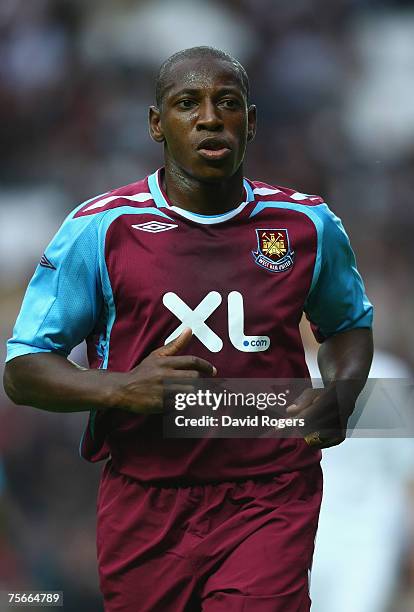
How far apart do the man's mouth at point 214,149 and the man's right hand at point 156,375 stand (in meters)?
0.54

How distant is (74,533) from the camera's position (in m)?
6.09

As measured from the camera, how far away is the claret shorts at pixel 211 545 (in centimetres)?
312

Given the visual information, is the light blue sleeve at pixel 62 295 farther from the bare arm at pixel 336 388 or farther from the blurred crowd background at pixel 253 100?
the blurred crowd background at pixel 253 100

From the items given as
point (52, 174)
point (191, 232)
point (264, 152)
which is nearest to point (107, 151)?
point (52, 174)

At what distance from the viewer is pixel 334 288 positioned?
357 cm

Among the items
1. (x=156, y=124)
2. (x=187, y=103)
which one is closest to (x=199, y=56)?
(x=187, y=103)

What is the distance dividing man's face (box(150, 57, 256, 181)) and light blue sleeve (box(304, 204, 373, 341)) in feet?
1.18

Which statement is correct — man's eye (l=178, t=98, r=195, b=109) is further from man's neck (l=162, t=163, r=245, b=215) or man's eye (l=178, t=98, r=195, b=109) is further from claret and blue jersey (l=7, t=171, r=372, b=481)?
claret and blue jersey (l=7, t=171, r=372, b=481)

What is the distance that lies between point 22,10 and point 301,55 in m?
1.82

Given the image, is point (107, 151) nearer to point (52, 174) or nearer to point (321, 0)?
point (52, 174)

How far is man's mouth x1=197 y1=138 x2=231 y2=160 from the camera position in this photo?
331 cm

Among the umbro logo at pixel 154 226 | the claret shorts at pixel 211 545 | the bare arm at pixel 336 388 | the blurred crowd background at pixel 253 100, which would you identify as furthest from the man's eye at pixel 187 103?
the blurred crowd background at pixel 253 100

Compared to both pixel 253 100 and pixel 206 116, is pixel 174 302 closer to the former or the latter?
pixel 206 116

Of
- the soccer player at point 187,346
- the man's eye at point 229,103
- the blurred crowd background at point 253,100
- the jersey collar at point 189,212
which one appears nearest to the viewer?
the soccer player at point 187,346
